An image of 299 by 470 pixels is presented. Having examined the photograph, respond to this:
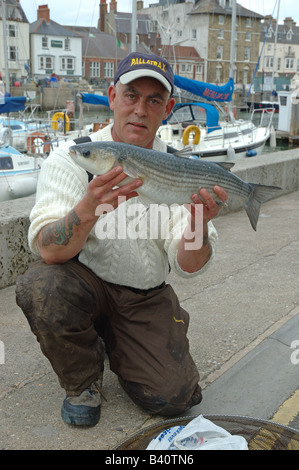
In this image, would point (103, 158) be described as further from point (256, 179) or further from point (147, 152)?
point (256, 179)

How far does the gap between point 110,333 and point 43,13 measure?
8461 centimetres

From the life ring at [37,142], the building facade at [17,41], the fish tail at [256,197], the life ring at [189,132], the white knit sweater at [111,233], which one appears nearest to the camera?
the fish tail at [256,197]

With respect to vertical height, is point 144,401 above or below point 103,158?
below

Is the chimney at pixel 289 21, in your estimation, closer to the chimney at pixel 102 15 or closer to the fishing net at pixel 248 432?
the chimney at pixel 102 15

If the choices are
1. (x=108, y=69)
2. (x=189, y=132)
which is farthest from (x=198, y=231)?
(x=108, y=69)

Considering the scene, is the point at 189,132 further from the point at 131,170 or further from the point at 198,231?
the point at 131,170

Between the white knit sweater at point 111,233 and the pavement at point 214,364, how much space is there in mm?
751

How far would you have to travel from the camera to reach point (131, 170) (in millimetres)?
2344

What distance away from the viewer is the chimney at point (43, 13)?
78750mm

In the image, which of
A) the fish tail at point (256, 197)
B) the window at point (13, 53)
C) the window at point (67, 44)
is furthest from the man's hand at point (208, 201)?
the window at point (67, 44)

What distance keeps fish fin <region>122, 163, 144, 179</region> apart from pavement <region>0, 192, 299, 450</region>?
55.2 inches

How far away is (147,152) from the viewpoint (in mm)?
2383

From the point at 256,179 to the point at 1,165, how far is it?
11.5 meters
